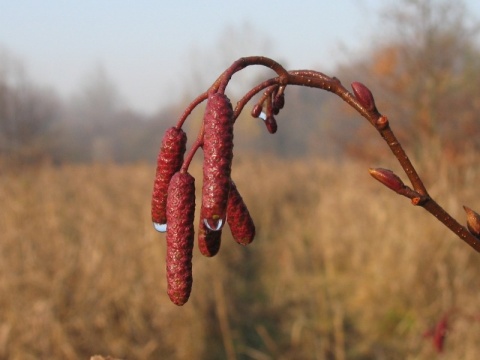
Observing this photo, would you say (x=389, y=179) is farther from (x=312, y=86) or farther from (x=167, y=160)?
(x=167, y=160)

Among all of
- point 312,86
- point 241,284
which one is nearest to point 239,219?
point 312,86

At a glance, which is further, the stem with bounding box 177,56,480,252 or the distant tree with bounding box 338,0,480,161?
the distant tree with bounding box 338,0,480,161

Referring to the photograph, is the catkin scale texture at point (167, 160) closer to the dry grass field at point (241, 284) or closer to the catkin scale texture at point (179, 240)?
the catkin scale texture at point (179, 240)

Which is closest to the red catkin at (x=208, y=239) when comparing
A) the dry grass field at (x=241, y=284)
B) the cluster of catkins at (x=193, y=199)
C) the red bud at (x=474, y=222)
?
the cluster of catkins at (x=193, y=199)

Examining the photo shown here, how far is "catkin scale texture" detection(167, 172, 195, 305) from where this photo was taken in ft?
2.32

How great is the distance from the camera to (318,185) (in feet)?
39.0

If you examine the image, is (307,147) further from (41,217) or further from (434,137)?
(41,217)

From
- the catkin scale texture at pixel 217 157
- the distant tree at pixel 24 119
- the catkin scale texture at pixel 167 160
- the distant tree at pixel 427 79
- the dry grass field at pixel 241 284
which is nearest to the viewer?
the catkin scale texture at pixel 217 157

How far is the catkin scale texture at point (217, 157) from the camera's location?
2.06 ft

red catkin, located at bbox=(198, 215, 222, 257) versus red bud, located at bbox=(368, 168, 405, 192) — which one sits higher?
red bud, located at bbox=(368, 168, 405, 192)

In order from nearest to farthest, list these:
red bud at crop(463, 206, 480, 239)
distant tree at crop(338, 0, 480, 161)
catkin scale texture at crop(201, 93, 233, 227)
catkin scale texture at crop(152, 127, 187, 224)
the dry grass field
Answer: catkin scale texture at crop(201, 93, 233, 227)
catkin scale texture at crop(152, 127, 187, 224)
red bud at crop(463, 206, 480, 239)
the dry grass field
distant tree at crop(338, 0, 480, 161)

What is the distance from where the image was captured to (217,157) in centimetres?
64

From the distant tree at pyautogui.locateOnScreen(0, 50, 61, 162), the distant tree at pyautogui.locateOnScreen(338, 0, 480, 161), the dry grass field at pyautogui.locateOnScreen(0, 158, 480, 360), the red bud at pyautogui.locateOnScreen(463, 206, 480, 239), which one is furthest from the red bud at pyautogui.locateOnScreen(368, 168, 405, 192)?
the distant tree at pyautogui.locateOnScreen(0, 50, 61, 162)

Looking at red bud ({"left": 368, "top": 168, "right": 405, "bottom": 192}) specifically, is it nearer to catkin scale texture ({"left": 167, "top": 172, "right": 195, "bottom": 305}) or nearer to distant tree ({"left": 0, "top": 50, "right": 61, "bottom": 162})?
catkin scale texture ({"left": 167, "top": 172, "right": 195, "bottom": 305})
